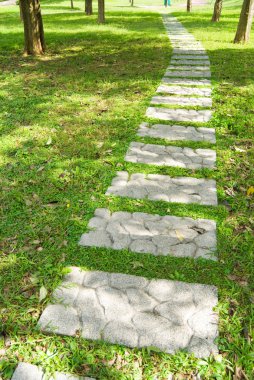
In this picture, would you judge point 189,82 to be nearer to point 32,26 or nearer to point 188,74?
point 188,74

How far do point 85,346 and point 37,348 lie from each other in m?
0.33

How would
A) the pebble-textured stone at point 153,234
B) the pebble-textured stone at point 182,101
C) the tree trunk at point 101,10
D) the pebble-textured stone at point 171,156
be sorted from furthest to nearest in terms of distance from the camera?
the tree trunk at point 101,10 → the pebble-textured stone at point 182,101 → the pebble-textured stone at point 171,156 → the pebble-textured stone at point 153,234

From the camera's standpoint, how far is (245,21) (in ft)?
39.4

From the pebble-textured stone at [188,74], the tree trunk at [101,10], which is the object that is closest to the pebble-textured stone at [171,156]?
the pebble-textured stone at [188,74]

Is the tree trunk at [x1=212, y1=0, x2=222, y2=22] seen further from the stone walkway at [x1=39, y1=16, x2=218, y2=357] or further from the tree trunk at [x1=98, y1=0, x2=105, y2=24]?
the stone walkway at [x1=39, y1=16, x2=218, y2=357]

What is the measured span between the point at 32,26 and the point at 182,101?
5.85 meters

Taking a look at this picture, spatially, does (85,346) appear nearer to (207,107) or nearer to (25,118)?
(25,118)

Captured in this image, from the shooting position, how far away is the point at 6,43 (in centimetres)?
1315

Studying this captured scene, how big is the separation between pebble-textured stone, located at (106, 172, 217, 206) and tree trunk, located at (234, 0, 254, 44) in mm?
9959

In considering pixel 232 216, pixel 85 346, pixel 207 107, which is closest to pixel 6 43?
pixel 207 107

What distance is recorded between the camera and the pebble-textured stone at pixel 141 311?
2393 mm

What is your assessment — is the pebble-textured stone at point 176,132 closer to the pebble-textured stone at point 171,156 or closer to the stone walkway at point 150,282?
the stone walkway at point 150,282

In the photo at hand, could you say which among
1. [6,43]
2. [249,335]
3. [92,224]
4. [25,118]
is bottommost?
[249,335]

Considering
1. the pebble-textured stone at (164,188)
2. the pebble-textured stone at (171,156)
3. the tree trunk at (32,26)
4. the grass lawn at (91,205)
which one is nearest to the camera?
the grass lawn at (91,205)
